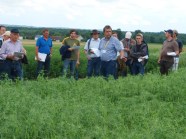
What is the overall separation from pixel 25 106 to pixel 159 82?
4282 millimetres

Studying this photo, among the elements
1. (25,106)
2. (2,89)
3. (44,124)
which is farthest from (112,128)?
(2,89)

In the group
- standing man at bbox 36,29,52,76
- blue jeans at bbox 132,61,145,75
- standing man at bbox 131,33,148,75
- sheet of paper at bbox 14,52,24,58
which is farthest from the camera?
blue jeans at bbox 132,61,145,75

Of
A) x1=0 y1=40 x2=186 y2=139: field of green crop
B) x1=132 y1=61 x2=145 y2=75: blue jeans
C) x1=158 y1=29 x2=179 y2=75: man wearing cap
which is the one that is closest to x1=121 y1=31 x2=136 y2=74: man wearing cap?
x1=132 y1=61 x2=145 y2=75: blue jeans

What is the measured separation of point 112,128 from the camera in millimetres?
6680

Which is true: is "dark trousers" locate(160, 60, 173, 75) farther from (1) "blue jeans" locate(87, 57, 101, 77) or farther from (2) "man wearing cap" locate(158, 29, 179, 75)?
(1) "blue jeans" locate(87, 57, 101, 77)

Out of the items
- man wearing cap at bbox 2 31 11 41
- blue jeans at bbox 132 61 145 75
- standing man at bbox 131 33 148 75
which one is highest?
man wearing cap at bbox 2 31 11 41

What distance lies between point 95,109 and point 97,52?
630 centimetres

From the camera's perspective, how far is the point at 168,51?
1402cm

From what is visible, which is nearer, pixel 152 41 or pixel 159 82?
pixel 159 82

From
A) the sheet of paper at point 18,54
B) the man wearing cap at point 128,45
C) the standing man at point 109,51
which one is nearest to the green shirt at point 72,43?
the man wearing cap at point 128,45

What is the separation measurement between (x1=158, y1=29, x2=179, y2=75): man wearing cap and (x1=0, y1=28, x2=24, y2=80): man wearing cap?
4.79m

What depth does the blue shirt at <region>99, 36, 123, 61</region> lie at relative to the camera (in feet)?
41.1

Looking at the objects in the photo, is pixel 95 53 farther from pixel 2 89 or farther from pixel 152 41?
pixel 152 41

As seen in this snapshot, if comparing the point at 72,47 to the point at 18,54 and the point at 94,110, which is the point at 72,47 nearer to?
the point at 18,54
